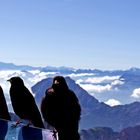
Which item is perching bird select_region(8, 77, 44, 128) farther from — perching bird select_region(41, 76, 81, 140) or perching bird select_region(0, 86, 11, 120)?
perching bird select_region(41, 76, 81, 140)

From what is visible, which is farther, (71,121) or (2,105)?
(2,105)

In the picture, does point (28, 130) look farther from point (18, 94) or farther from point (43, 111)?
point (18, 94)

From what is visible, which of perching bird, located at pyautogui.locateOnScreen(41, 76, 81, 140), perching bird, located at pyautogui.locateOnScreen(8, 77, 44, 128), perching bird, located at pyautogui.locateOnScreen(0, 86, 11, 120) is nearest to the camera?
perching bird, located at pyautogui.locateOnScreen(41, 76, 81, 140)

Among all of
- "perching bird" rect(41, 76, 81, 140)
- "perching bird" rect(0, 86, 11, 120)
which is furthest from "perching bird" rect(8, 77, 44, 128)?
"perching bird" rect(41, 76, 81, 140)

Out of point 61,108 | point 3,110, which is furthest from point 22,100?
point 61,108

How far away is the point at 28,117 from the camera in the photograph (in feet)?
48.7

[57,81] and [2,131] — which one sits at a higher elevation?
[57,81]

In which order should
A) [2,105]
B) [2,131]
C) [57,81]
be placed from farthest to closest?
[2,105]
[57,81]
[2,131]

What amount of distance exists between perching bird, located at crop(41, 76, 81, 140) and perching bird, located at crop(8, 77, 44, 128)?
216cm

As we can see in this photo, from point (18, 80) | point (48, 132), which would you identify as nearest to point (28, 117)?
point (18, 80)

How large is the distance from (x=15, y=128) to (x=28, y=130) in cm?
34

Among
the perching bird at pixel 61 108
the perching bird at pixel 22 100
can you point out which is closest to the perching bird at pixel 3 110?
the perching bird at pixel 22 100

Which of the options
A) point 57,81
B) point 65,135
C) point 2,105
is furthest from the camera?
point 2,105

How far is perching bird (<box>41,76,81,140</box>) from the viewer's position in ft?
39.6
